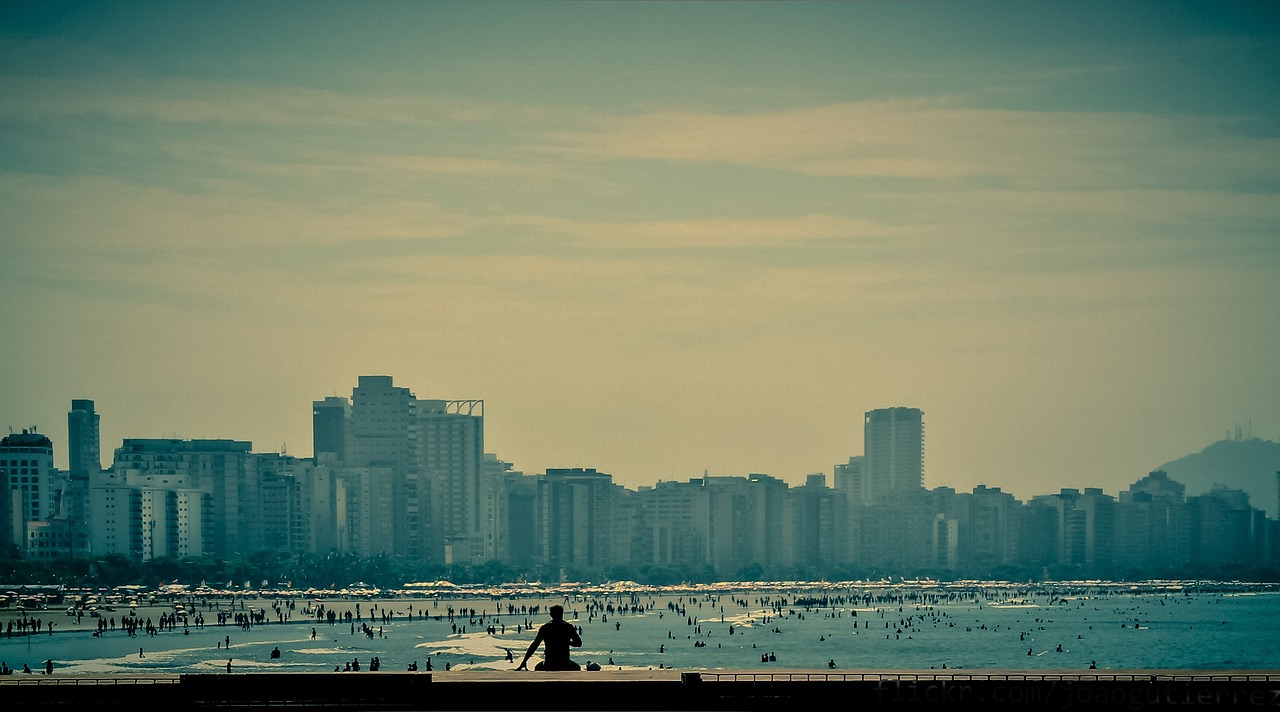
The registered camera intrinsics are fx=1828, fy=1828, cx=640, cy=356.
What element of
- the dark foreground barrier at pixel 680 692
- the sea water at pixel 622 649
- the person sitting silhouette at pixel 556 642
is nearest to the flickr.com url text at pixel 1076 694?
the dark foreground barrier at pixel 680 692

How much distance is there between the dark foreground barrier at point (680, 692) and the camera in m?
24.1

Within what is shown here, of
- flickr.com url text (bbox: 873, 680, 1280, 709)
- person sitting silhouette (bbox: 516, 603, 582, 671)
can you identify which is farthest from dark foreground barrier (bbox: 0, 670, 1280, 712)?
person sitting silhouette (bbox: 516, 603, 582, 671)

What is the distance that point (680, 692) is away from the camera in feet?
79.5

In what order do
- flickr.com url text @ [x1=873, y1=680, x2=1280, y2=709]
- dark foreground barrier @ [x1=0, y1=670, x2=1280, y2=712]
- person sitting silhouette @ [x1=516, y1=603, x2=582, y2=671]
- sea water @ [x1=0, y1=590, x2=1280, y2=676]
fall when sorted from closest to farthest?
dark foreground barrier @ [x1=0, y1=670, x2=1280, y2=712], flickr.com url text @ [x1=873, y1=680, x2=1280, y2=709], person sitting silhouette @ [x1=516, y1=603, x2=582, y2=671], sea water @ [x1=0, y1=590, x2=1280, y2=676]

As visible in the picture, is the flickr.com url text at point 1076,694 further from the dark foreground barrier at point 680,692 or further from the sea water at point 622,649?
the sea water at point 622,649

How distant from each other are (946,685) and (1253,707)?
408cm

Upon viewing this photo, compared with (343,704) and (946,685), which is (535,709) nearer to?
(343,704)

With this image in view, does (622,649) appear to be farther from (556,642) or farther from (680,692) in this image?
(680,692)

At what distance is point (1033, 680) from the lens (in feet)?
83.2

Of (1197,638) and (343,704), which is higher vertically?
(343,704)

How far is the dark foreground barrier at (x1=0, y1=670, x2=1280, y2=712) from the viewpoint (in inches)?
947

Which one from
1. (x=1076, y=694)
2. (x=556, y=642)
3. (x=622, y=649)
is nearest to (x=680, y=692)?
(x=556, y=642)

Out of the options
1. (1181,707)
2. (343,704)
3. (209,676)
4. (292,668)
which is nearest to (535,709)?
(343,704)

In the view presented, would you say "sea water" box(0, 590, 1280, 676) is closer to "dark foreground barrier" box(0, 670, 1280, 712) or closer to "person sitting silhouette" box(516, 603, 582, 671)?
"person sitting silhouette" box(516, 603, 582, 671)
